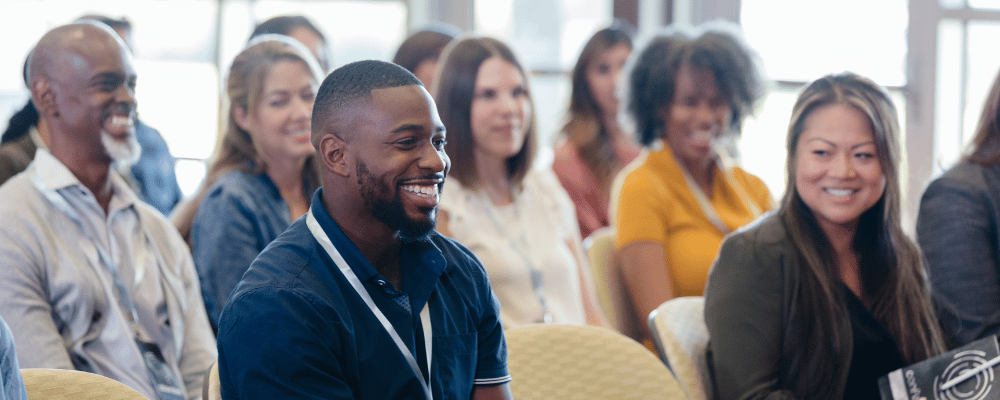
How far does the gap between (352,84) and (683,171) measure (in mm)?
1654

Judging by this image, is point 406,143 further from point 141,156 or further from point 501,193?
point 141,156

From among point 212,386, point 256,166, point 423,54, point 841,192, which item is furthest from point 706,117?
point 212,386

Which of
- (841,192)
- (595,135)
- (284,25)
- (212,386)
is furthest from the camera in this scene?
(595,135)

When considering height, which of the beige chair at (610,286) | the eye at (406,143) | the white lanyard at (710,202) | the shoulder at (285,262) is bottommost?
the beige chair at (610,286)

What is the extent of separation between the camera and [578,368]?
5.51 feet

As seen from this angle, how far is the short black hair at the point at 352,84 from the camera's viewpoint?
122 cm

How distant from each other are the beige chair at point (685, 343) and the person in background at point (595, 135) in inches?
56.1

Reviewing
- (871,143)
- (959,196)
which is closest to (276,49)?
(871,143)

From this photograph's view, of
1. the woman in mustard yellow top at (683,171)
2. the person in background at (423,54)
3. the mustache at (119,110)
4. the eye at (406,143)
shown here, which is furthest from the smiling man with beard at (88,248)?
the person in background at (423,54)

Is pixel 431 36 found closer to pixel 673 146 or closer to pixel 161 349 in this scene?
pixel 673 146

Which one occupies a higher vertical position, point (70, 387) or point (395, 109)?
point (395, 109)

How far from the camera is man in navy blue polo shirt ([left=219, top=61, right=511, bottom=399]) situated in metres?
1.11

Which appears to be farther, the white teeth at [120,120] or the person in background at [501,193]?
the person in background at [501,193]

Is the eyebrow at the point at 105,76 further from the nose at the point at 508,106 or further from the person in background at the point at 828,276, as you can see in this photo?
the person in background at the point at 828,276
